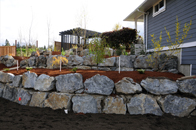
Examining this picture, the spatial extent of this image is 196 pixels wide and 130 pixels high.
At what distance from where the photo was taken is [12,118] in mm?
2732

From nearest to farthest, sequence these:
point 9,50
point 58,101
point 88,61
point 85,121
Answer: point 85,121 < point 58,101 < point 88,61 < point 9,50

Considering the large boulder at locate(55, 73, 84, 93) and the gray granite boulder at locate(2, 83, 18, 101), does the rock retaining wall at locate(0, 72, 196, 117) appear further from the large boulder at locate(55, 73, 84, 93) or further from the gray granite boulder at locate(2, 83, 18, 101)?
the gray granite boulder at locate(2, 83, 18, 101)

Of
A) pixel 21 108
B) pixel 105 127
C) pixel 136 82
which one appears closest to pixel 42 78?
pixel 21 108

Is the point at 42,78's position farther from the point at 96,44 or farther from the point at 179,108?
the point at 179,108

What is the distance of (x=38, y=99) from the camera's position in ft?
11.3

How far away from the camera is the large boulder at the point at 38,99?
133 inches

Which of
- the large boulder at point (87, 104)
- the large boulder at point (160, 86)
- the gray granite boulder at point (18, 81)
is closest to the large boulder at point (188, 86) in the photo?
the large boulder at point (160, 86)

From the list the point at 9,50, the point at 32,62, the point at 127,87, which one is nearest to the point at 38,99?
the point at 127,87

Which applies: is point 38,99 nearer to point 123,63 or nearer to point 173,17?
point 123,63

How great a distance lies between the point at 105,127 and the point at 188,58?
12.9 ft

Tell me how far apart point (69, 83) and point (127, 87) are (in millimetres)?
1391

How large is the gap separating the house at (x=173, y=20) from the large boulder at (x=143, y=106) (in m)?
2.22

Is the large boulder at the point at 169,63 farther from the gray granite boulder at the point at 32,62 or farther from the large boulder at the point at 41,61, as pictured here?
the gray granite boulder at the point at 32,62

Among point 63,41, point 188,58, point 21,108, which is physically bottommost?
point 21,108
